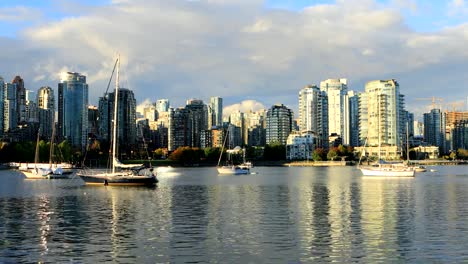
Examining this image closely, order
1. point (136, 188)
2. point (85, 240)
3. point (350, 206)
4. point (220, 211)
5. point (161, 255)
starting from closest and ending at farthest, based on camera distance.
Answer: point (161, 255) < point (85, 240) < point (220, 211) < point (350, 206) < point (136, 188)

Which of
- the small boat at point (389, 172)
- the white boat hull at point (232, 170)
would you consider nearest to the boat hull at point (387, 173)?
the small boat at point (389, 172)

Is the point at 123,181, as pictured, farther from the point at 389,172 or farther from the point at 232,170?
the point at 232,170

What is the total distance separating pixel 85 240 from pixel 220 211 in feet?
67.1

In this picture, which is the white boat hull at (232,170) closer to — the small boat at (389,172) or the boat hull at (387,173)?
the small boat at (389,172)

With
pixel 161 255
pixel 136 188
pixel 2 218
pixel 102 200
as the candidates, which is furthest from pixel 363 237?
pixel 136 188

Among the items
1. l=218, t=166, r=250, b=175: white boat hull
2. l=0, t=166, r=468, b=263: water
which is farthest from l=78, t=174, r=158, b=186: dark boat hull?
l=218, t=166, r=250, b=175: white boat hull

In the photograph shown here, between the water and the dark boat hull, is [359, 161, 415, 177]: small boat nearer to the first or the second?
the dark boat hull

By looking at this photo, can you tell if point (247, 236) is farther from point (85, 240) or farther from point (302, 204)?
point (302, 204)

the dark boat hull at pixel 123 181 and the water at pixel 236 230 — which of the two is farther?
the dark boat hull at pixel 123 181

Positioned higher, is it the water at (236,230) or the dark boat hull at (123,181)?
the dark boat hull at (123,181)

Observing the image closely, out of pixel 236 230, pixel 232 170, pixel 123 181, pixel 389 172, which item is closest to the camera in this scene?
pixel 236 230

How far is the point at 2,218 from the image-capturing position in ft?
178

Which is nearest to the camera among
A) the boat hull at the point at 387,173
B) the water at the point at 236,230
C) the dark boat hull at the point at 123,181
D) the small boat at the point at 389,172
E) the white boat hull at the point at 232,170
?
the water at the point at 236,230

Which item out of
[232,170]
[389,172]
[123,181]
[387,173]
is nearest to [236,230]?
[123,181]
